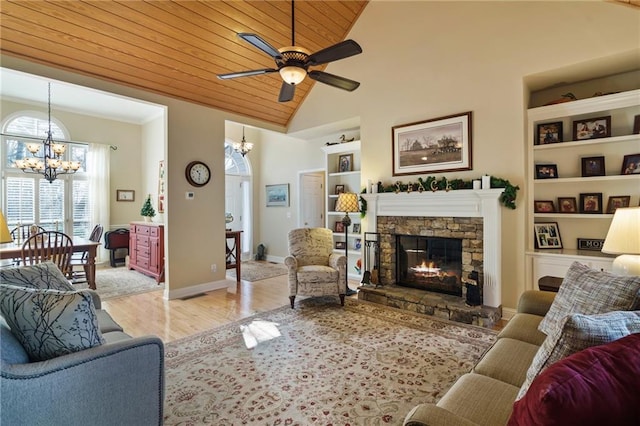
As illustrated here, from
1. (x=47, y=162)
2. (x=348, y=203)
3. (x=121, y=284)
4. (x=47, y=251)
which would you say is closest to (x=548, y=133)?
(x=348, y=203)

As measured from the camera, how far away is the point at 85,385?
4.25 feet

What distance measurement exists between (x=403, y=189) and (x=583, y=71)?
2268 millimetres

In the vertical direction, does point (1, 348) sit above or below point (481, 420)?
above

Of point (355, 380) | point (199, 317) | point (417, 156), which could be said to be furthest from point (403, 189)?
point (199, 317)

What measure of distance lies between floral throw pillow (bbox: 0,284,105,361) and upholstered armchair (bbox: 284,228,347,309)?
270 cm

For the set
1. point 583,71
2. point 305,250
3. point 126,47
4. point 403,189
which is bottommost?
point 305,250

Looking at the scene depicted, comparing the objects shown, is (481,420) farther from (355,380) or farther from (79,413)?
(79,413)

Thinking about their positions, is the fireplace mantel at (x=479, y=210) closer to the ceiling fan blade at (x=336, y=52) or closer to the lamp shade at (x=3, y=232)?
the ceiling fan blade at (x=336, y=52)

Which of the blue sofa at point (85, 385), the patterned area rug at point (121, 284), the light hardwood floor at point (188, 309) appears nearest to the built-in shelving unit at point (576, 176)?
the light hardwood floor at point (188, 309)

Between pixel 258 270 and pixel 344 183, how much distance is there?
2.51m

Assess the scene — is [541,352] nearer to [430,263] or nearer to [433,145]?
[430,263]

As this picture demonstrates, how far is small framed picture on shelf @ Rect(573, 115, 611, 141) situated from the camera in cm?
325

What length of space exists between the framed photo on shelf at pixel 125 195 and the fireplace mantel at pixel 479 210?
6.39 m

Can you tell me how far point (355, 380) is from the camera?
227 cm
